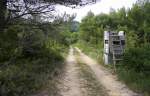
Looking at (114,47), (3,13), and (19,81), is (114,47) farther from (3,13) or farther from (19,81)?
(3,13)

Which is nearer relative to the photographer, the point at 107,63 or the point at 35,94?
the point at 35,94

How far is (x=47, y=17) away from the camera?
1118 cm

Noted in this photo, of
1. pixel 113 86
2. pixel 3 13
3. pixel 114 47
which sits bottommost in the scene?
pixel 113 86

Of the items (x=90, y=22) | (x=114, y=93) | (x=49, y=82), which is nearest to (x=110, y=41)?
(x=49, y=82)

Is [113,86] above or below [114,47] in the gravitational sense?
below

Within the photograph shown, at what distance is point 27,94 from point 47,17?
299 centimetres

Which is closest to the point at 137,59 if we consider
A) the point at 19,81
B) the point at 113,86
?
the point at 113,86

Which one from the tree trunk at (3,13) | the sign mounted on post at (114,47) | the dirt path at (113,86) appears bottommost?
the dirt path at (113,86)

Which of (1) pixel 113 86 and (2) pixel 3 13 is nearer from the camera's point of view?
(2) pixel 3 13

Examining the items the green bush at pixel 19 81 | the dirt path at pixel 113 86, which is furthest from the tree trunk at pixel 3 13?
the dirt path at pixel 113 86

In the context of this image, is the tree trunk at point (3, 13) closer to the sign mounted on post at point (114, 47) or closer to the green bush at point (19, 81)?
the green bush at point (19, 81)

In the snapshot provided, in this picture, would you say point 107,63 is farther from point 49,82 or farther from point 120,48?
point 49,82

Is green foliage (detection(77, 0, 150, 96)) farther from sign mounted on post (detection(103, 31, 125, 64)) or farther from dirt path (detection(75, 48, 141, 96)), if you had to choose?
sign mounted on post (detection(103, 31, 125, 64))

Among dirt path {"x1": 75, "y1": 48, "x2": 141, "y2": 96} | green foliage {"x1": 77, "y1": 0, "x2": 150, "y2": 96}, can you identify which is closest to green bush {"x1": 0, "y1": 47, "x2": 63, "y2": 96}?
dirt path {"x1": 75, "y1": 48, "x2": 141, "y2": 96}
